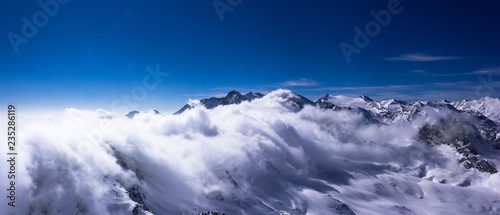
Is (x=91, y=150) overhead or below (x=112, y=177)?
overhead

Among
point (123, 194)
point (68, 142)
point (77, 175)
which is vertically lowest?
point (123, 194)

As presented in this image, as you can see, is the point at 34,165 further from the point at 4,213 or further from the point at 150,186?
the point at 150,186

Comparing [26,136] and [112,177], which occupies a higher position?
[26,136]

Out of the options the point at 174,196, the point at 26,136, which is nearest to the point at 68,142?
the point at 26,136

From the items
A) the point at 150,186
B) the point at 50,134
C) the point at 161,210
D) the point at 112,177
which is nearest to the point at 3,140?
the point at 50,134

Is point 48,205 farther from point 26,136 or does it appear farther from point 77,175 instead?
point 26,136

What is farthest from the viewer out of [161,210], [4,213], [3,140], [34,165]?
[161,210]

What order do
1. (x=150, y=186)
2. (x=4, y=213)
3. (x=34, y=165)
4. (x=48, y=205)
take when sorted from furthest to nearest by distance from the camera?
1. (x=150, y=186)
2. (x=34, y=165)
3. (x=48, y=205)
4. (x=4, y=213)

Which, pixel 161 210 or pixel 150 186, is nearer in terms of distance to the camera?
pixel 161 210

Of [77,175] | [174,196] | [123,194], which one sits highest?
[77,175]
